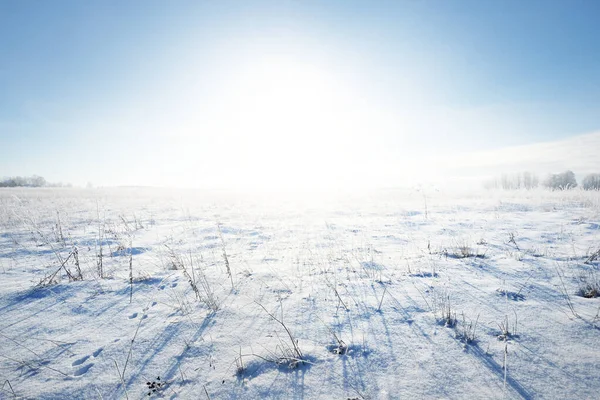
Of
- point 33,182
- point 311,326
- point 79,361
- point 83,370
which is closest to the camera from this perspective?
point 83,370

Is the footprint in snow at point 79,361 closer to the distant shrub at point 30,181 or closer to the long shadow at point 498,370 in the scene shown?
the long shadow at point 498,370

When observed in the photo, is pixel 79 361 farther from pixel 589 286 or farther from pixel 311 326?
pixel 589 286

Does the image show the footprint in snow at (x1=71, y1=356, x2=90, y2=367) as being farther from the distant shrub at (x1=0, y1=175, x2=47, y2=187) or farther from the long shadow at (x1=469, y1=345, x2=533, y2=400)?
the distant shrub at (x1=0, y1=175, x2=47, y2=187)

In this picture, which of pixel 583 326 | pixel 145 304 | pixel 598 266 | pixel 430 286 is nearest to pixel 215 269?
pixel 145 304

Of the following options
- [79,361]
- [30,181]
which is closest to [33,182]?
[30,181]

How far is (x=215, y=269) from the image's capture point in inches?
184

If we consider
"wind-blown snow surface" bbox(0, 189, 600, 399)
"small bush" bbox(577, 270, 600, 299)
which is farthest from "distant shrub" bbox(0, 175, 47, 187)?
"small bush" bbox(577, 270, 600, 299)

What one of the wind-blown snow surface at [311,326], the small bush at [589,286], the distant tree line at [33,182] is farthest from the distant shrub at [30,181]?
the small bush at [589,286]

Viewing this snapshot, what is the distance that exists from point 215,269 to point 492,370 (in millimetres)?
3927

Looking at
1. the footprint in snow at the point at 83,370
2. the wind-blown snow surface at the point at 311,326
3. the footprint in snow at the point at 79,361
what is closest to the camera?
the wind-blown snow surface at the point at 311,326

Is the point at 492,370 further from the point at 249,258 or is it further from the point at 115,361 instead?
the point at 249,258

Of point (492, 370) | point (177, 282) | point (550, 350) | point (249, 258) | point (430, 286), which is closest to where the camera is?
point (492, 370)

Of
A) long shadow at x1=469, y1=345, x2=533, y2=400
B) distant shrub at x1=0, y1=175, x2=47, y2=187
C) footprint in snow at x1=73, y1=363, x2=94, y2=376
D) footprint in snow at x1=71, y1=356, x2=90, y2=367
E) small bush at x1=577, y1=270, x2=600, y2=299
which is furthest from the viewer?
distant shrub at x1=0, y1=175, x2=47, y2=187

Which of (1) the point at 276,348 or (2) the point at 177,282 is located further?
(2) the point at 177,282
